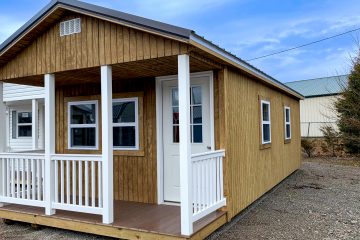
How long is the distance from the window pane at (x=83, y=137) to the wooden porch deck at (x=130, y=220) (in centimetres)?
146

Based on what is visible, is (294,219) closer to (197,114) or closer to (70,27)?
(197,114)

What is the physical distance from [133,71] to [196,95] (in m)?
1.13

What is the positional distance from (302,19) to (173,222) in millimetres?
19680

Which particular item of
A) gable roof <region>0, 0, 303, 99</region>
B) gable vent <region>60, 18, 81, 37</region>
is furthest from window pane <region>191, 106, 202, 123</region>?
gable vent <region>60, 18, 81, 37</region>

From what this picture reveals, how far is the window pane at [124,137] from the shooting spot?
5.99 meters

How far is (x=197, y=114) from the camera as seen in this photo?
5.50m

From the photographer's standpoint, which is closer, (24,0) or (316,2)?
(24,0)

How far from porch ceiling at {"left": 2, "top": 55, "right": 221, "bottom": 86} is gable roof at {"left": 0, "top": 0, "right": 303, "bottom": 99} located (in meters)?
0.24

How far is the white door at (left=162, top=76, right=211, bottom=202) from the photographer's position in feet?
17.7

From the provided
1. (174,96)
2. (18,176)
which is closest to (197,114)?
(174,96)

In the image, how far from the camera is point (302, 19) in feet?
68.0

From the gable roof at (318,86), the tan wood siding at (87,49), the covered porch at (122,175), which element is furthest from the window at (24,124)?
the gable roof at (318,86)

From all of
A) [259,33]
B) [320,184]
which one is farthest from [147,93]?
[259,33]

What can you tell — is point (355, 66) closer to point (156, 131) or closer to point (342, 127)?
point (342, 127)
